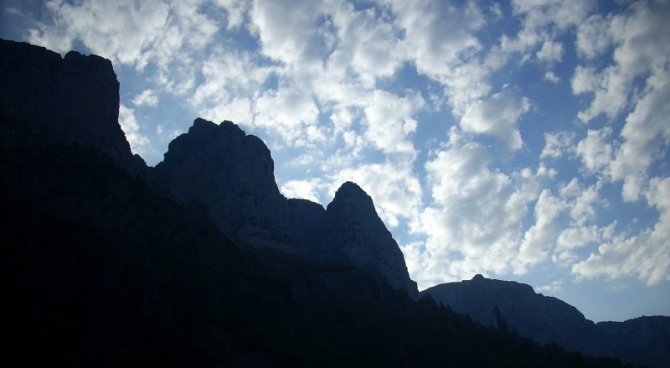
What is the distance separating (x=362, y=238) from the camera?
589 ft

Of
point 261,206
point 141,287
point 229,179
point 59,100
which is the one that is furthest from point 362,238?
point 141,287

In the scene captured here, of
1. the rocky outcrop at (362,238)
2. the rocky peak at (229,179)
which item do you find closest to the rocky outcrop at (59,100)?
the rocky peak at (229,179)

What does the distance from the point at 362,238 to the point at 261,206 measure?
42.6 metres

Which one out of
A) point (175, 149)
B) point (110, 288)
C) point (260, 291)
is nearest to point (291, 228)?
point (175, 149)

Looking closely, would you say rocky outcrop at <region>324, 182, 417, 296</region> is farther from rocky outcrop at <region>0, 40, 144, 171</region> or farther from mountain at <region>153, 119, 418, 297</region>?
rocky outcrop at <region>0, 40, 144, 171</region>

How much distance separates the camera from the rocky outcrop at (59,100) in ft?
336

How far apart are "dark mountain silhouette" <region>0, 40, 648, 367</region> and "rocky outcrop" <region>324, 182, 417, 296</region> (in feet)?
123

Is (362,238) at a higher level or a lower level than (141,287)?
higher

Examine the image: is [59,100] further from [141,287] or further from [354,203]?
[354,203]

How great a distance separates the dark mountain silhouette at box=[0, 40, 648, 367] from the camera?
5538cm

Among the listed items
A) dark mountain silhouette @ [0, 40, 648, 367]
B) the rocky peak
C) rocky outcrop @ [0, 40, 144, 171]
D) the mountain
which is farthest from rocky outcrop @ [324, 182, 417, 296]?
rocky outcrop @ [0, 40, 144, 171]

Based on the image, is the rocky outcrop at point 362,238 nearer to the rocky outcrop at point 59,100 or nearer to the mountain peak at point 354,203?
the mountain peak at point 354,203

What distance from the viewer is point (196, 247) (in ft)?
294

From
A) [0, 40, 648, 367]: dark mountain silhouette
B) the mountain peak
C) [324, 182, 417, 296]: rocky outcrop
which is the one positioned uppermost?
the mountain peak
